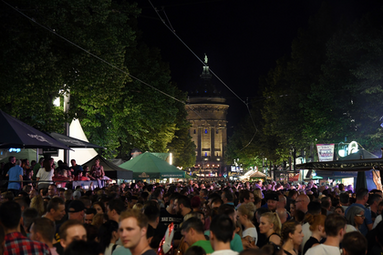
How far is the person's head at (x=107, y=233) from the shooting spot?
678cm

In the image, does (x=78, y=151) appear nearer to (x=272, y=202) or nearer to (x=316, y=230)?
Answer: (x=272, y=202)

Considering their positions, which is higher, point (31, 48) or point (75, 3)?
point (75, 3)

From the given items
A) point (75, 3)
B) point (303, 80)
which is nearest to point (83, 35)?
point (75, 3)

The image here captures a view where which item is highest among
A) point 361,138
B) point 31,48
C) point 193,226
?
point 31,48

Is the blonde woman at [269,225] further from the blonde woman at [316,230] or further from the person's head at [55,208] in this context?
the person's head at [55,208]

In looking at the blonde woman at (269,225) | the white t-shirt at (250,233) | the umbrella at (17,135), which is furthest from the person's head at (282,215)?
the umbrella at (17,135)

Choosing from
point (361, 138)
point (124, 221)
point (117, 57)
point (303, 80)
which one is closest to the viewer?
point (124, 221)

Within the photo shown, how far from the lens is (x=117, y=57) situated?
88.9ft

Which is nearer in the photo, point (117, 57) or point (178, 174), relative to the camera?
point (178, 174)

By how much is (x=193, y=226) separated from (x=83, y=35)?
62.1 feet

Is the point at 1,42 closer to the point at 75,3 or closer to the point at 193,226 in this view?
the point at 75,3

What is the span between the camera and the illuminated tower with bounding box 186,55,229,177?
17575cm

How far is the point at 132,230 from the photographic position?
5.29 meters

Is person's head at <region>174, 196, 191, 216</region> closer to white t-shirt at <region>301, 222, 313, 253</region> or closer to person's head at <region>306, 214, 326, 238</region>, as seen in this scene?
white t-shirt at <region>301, 222, 313, 253</region>
